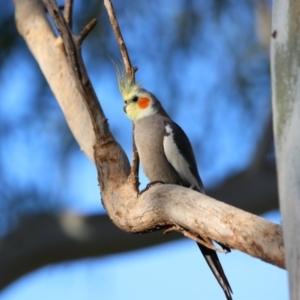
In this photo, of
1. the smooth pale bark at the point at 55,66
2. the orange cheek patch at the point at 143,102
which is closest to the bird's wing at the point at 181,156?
the orange cheek patch at the point at 143,102

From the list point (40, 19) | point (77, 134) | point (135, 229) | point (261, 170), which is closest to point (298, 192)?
point (135, 229)

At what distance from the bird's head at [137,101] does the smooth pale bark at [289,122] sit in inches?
38.8

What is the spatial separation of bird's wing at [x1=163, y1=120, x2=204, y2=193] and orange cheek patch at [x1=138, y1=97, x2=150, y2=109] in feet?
0.48

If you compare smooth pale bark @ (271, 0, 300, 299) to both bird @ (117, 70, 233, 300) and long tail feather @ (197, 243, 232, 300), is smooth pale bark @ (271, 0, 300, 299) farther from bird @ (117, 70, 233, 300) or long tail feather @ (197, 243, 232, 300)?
bird @ (117, 70, 233, 300)

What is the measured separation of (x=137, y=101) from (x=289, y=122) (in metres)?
1.13

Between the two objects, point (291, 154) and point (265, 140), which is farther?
point (265, 140)

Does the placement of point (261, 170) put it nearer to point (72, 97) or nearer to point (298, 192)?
point (72, 97)

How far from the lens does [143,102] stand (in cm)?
248

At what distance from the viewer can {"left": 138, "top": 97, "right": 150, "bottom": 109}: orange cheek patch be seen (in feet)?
8.11

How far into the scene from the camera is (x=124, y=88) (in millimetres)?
2412

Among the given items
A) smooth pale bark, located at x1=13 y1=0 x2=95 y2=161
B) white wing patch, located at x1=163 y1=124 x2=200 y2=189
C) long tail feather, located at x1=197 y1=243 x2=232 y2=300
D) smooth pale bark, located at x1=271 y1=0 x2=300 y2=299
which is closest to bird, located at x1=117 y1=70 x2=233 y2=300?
white wing patch, located at x1=163 y1=124 x2=200 y2=189

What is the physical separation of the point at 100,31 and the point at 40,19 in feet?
3.41

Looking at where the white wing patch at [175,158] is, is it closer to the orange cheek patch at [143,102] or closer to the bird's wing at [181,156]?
the bird's wing at [181,156]

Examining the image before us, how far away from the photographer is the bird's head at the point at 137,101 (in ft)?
7.89
